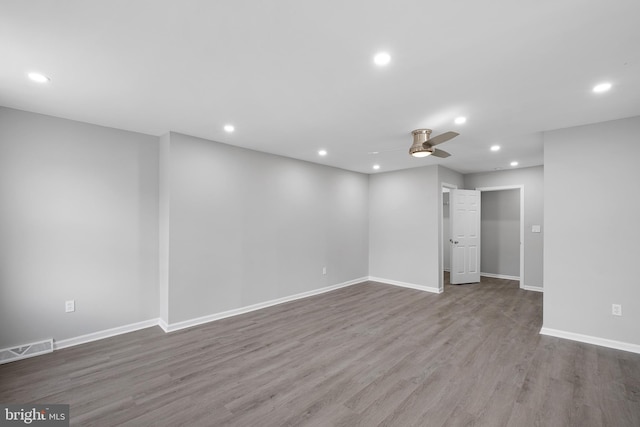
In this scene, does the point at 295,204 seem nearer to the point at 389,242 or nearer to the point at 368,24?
the point at 389,242

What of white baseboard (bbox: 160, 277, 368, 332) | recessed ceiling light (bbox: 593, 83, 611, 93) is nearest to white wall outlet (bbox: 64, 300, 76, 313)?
white baseboard (bbox: 160, 277, 368, 332)

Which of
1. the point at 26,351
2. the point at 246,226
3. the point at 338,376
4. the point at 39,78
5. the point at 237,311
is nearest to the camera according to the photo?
the point at 39,78

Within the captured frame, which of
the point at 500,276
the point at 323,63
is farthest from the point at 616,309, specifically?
the point at 323,63

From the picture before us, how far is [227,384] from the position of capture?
2438 millimetres

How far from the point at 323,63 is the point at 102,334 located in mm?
3950

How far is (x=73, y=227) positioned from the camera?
3.17m

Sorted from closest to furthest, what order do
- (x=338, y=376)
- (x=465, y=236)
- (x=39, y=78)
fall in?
(x=39, y=78) < (x=338, y=376) < (x=465, y=236)

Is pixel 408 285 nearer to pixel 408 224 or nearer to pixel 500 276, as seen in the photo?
pixel 408 224

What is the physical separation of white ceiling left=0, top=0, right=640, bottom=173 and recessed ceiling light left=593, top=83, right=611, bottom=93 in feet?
0.21

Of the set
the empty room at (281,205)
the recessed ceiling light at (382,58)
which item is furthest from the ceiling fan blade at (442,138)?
the recessed ceiling light at (382,58)

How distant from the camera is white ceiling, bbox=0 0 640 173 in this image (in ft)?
5.01

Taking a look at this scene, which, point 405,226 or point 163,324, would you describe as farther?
point 405,226

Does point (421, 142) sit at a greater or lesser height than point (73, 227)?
greater

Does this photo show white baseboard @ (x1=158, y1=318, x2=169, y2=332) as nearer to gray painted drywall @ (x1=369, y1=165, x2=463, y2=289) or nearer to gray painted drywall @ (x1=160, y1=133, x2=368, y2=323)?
gray painted drywall @ (x1=160, y1=133, x2=368, y2=323)
